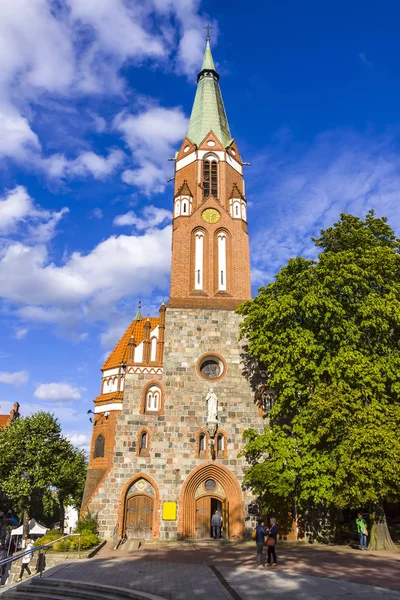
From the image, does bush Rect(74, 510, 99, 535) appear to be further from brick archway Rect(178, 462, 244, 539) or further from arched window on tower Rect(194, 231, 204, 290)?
arched window on tower Rect(194, 231, 204, 290)

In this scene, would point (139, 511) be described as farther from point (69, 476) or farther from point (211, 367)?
Result: point (69, 476)

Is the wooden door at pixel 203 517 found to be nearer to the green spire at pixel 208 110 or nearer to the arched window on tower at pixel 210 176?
the arched window on tower at pixel 210 176

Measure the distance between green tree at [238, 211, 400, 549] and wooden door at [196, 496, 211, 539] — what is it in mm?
2909

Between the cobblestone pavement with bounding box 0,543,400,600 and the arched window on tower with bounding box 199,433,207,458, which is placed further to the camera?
the arched window on tower with bounding box 199,433,207,458

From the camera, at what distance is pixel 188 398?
83.3 ft

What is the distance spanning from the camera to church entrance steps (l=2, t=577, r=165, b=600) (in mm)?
11102

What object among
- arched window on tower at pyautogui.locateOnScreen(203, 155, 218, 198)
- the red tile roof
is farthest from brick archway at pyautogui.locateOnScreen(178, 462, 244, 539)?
arched window on tower at pyautogui.locateOnScreen(203, 155, 218, 198)

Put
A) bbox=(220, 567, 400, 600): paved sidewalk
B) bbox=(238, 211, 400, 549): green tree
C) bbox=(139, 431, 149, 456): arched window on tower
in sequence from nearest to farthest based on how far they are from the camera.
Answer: bbox=(220, 567, 400, 600): paved sidewalk < bbox=(238, 211, 400, 549): green tree < bbox=(139, 431, 149, 456): arched window on tower

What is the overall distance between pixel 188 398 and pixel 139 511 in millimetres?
6444

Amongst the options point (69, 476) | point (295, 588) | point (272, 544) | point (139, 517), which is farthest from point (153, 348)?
point (295, 588)

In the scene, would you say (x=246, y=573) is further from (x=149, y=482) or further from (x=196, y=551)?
(x=149, y=482)

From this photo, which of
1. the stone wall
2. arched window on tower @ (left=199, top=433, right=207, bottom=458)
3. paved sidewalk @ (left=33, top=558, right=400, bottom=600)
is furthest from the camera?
arched window on tower @ (left=199, top=433, right=207, bottom=458)

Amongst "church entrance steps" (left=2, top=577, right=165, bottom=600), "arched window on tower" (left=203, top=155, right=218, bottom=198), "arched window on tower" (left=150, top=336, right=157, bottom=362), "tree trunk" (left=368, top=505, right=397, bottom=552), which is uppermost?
"arched window on tower" (left=203, top=155, right=218, bottom=198)

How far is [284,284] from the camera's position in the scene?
24.4 meters
